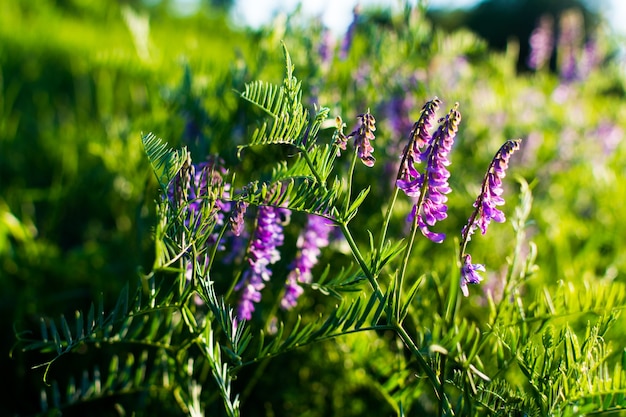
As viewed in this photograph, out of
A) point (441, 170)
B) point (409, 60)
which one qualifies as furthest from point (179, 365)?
point (409, 60)

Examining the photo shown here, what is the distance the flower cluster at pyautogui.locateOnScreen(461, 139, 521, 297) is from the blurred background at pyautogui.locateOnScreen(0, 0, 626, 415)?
1.44ft

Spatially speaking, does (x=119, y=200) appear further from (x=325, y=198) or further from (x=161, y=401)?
(x=325, y=198)

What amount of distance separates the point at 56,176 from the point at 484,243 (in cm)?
167

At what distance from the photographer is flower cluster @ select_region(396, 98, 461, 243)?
33.1 inches

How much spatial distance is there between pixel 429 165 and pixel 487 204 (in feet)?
0.29

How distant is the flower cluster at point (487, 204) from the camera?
85 cm

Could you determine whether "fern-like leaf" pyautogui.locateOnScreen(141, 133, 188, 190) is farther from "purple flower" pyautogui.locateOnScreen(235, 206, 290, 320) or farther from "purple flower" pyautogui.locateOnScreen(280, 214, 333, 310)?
"purple flower" pyautogui.locateOnScreen(280, 214, 333, 310)

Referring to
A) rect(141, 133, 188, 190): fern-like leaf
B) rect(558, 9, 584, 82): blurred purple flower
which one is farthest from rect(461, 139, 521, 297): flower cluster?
rect(558, 9, 584, 82): blurred purple flower

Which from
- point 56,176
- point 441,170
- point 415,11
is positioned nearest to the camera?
point 441,170

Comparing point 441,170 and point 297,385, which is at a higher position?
point 441,170

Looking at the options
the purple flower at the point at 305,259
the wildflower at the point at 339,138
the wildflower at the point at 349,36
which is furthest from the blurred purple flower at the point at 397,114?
the wildflower at the point at 339,138

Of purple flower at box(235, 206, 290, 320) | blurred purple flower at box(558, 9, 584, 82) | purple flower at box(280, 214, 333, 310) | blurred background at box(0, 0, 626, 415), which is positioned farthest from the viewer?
blurred purple flower at box(558, 9, 584, 82)

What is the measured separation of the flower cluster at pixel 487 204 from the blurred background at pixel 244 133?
440 millimetres

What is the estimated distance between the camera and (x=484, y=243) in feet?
6.62
